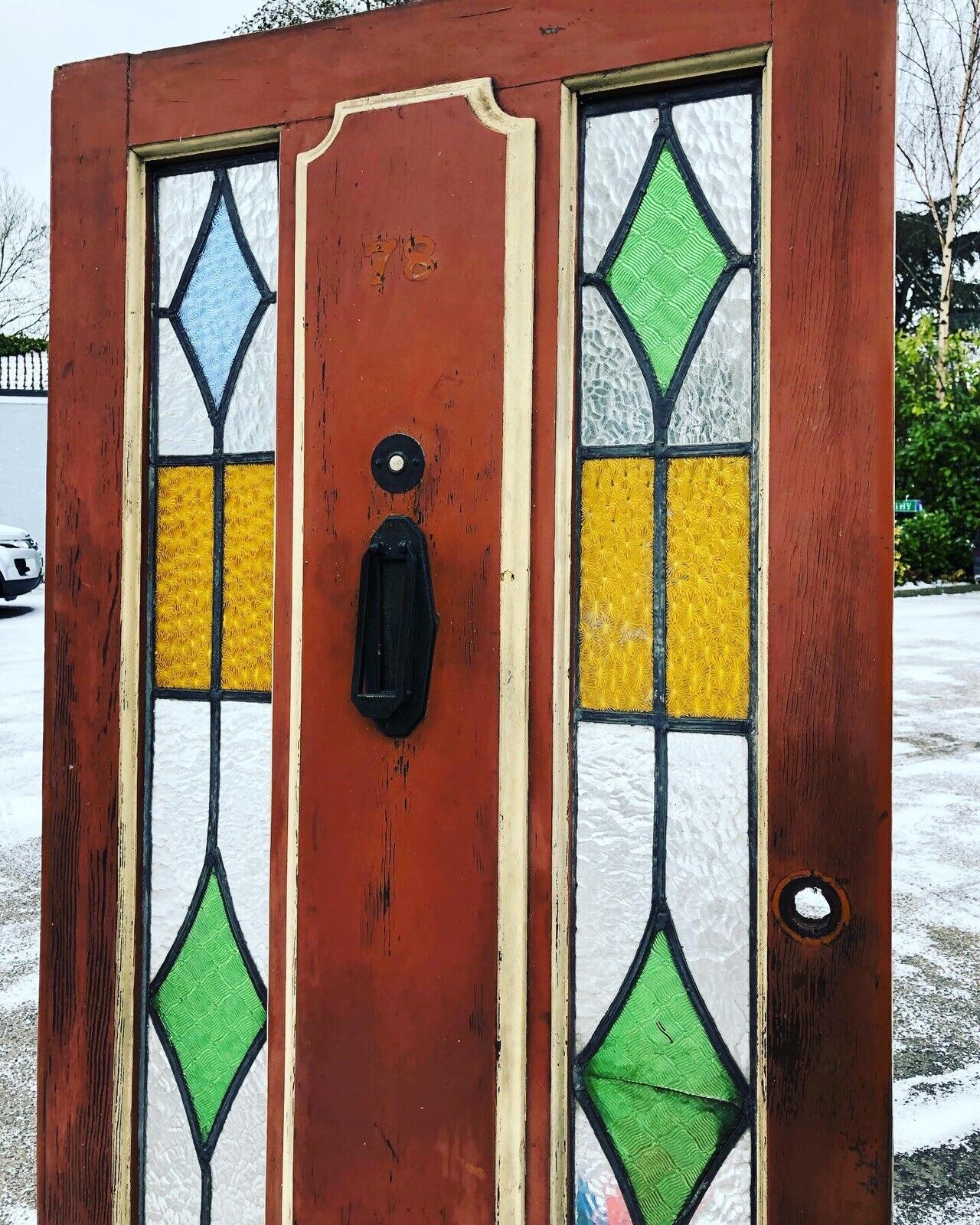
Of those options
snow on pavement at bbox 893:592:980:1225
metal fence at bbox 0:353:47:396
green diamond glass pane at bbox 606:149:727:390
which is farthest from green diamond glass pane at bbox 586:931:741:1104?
metal fence at bbox 0:353:47:396

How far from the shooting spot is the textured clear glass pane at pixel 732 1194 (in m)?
1.19

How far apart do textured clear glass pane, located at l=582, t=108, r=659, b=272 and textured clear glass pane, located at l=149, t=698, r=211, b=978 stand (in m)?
0.82

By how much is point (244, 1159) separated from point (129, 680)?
2.24ft

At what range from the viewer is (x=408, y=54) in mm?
1278

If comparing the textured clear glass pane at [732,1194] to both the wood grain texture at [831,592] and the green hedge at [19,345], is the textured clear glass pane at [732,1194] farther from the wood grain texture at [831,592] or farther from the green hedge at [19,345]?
the green hedge at [19,345]

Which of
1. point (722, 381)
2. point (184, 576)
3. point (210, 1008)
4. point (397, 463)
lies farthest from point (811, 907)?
point (184, 576)

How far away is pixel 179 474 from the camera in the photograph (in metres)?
1.44

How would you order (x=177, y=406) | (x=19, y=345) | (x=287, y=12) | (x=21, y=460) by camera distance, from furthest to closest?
(x=19, y=345) < (x=21, y=460) < (x=287, y=12) < (x=177, y=406)

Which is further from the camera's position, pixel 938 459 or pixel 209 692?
pixel 938 459

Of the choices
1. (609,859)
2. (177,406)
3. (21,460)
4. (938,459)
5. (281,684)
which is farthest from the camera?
(21,460)

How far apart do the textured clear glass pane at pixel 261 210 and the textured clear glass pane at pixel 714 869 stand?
2.77 feet

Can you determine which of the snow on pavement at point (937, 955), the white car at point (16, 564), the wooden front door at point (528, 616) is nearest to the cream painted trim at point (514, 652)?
the wooden front door at point (528, 616)

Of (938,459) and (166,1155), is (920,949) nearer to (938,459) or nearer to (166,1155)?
(166,1155)

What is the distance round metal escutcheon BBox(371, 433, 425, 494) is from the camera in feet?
4.14
